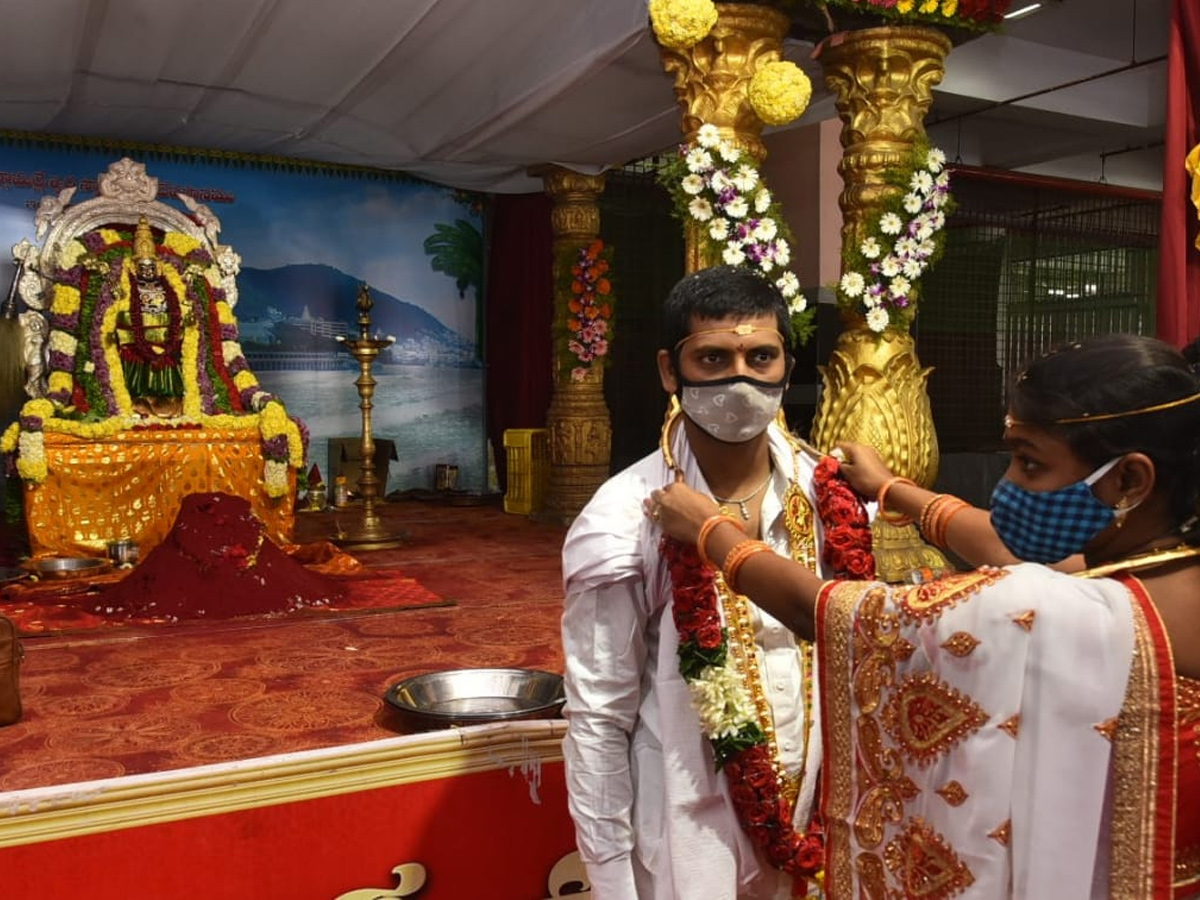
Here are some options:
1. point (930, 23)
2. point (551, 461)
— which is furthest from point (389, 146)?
point (930, 23)

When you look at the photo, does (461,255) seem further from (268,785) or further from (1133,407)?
(1133,407)

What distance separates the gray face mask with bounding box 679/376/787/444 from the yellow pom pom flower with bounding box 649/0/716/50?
3.70 meters

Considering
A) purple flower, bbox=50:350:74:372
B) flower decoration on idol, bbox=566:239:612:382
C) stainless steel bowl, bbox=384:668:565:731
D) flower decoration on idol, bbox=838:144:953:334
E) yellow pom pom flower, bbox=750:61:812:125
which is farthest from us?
flower decoration on idol, bbox=566:239:612:382

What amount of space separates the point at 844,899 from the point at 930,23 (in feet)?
16.3

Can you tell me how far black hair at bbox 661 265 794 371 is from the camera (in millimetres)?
1859

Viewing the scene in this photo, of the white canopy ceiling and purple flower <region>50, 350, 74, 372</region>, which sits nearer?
the white canopy ceiling

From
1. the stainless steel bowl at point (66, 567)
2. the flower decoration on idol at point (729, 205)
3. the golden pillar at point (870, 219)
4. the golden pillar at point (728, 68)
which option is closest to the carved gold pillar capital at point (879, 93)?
the golden pillar at point (870, 219)

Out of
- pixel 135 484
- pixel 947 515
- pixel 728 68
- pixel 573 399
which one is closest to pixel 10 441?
pixel 135 484

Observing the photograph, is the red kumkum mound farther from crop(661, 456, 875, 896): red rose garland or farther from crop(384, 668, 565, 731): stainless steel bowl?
crop(661, 456, 875, 896): red rose garland

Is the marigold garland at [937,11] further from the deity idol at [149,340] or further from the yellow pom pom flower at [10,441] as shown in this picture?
the yellow pom pom flower at [10,441]

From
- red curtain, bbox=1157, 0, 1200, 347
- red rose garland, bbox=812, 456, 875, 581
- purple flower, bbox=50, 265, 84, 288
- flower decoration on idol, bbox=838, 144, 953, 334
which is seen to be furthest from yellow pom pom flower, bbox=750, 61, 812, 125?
purple flower, bbox=50, 265, 84, 288

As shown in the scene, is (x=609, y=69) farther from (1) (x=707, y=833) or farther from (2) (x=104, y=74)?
(1) (x=707, y=833)

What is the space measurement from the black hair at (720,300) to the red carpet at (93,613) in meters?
3.90

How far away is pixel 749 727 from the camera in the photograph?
1779mm
